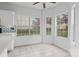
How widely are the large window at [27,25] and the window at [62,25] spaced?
168cm

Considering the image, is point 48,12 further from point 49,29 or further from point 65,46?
point 65,46

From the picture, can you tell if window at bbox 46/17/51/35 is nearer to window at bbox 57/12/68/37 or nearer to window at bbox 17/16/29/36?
window at bbox 57/12/68/37

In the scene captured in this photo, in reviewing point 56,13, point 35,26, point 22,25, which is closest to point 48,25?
point 35,26

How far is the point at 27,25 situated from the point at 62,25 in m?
2.39

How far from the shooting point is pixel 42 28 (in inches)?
300

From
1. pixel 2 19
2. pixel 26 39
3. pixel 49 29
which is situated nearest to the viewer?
pixel 2 19

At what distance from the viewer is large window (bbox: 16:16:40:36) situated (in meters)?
6.78

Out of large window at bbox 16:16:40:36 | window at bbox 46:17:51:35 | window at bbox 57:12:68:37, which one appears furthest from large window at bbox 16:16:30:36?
window at bbox 57:12:68:37

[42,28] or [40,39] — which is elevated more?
[42,28]

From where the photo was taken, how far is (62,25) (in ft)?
19.7

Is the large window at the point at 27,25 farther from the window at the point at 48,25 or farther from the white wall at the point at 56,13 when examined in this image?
the white wall at the point at 56,13

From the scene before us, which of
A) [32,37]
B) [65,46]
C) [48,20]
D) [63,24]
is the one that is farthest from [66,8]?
[32,37]

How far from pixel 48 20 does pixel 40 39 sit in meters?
1.48

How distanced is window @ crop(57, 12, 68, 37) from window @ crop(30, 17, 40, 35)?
1.63 m
